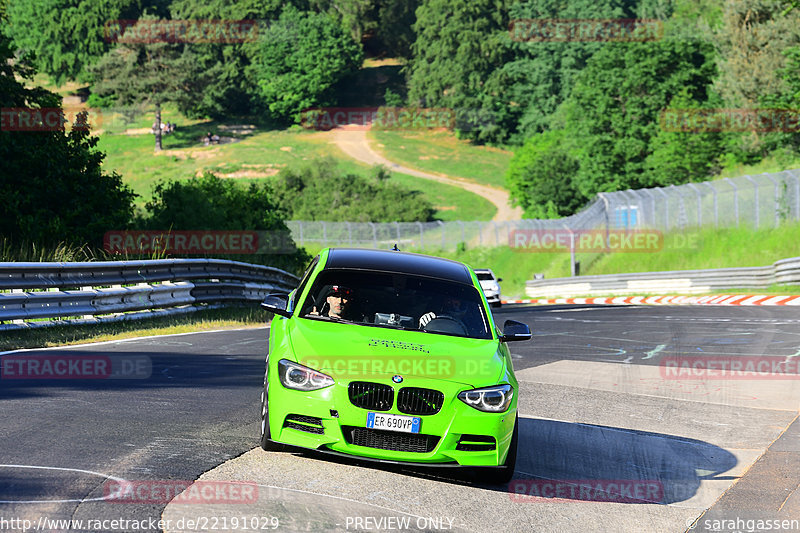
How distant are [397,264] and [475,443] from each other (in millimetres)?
2301

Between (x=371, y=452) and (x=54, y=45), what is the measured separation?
518 ft

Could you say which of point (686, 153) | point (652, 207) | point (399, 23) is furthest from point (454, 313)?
point (399, 23)

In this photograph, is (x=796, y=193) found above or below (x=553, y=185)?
above

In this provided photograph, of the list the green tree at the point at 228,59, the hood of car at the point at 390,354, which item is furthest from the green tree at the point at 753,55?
the green tree at the point at 228,59

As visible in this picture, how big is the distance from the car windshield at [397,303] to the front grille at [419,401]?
1.11 metres

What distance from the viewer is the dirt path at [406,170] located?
10085 centimetres

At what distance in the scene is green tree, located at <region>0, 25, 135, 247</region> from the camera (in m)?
23.2

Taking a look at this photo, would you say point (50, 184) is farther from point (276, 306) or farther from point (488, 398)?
point (488, 398)

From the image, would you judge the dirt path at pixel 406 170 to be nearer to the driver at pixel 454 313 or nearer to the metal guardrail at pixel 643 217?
the metal guardrail at pixel 643 217

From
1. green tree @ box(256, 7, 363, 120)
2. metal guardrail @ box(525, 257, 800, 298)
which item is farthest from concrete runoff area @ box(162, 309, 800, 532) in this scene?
green tree @ box(256, 7, 363, 120)

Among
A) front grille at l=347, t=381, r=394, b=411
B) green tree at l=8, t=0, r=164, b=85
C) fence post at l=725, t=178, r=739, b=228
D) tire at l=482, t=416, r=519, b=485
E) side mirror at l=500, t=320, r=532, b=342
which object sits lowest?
fence post at l=725, t=178, r=739, b=228

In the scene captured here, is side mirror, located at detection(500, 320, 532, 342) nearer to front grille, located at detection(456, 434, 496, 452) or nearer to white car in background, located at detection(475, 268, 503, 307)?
front grille, located at detection(456, 434, 496, 452)

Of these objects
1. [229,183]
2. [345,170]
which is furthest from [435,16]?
[229,183]

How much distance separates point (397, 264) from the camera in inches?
352
